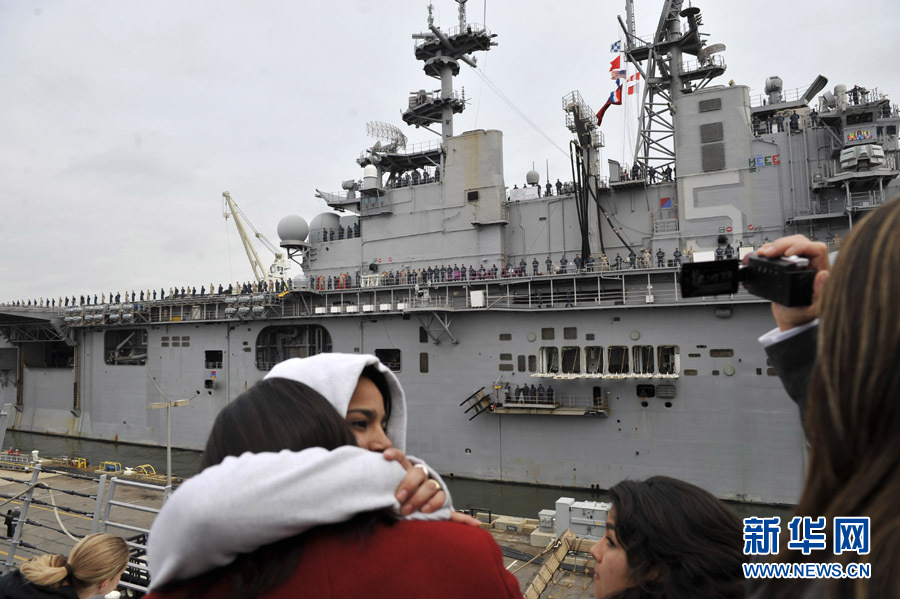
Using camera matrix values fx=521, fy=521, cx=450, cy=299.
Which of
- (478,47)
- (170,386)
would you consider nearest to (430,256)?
(478,47)

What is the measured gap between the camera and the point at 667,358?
1777 cm

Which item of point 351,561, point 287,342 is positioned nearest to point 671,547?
point 351,561

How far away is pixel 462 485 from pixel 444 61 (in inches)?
794

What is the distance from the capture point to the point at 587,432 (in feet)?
58.4

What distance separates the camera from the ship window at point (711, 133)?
61.4 ft

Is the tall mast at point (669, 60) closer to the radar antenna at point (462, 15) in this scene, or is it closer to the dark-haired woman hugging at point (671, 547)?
the radar antenna at point (462, 15)

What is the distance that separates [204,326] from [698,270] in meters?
27.0

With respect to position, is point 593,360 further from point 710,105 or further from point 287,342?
point 287,342

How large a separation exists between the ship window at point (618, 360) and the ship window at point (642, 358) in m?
0.45

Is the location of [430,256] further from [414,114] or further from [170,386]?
[170,386]

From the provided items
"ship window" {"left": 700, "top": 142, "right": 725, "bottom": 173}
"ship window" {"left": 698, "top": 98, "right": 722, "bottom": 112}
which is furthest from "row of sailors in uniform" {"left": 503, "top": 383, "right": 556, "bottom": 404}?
"ship window" {"left": 698, "top": 98, "right": 722, "bottom": 112}

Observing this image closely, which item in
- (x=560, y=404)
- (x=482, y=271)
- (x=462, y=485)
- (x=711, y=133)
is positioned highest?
(x=711, y=133)

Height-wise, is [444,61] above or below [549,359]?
above

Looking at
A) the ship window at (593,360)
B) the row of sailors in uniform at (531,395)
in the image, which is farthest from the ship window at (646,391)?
the row of sailors in uniform at (531,395)
